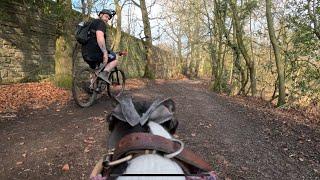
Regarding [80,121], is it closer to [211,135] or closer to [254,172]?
[211,135]

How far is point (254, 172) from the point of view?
541 cm

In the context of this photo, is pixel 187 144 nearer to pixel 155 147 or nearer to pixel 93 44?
pixel 93 44

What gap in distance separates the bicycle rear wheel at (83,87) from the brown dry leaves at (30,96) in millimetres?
735

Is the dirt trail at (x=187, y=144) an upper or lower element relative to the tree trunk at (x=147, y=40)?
lower

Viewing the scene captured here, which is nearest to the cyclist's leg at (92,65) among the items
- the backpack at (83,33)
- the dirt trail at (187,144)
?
the backpack at (83,33)

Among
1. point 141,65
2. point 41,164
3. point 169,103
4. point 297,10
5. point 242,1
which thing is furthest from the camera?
point 141,65

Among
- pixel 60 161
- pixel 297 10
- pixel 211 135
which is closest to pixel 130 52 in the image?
pixel 297 10

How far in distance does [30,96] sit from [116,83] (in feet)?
6.76

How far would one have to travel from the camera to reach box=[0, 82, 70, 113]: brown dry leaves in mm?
8836

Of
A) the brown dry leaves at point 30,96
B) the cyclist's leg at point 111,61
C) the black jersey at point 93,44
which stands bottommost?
the brown dry leaves at point 30,96

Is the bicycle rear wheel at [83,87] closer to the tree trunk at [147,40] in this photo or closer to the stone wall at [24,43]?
the stone wall at [24,43]

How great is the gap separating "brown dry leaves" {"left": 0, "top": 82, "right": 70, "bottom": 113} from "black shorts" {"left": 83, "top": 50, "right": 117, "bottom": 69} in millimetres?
1223

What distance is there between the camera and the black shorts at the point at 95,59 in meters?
8.52

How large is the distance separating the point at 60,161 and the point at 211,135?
9.43ft
